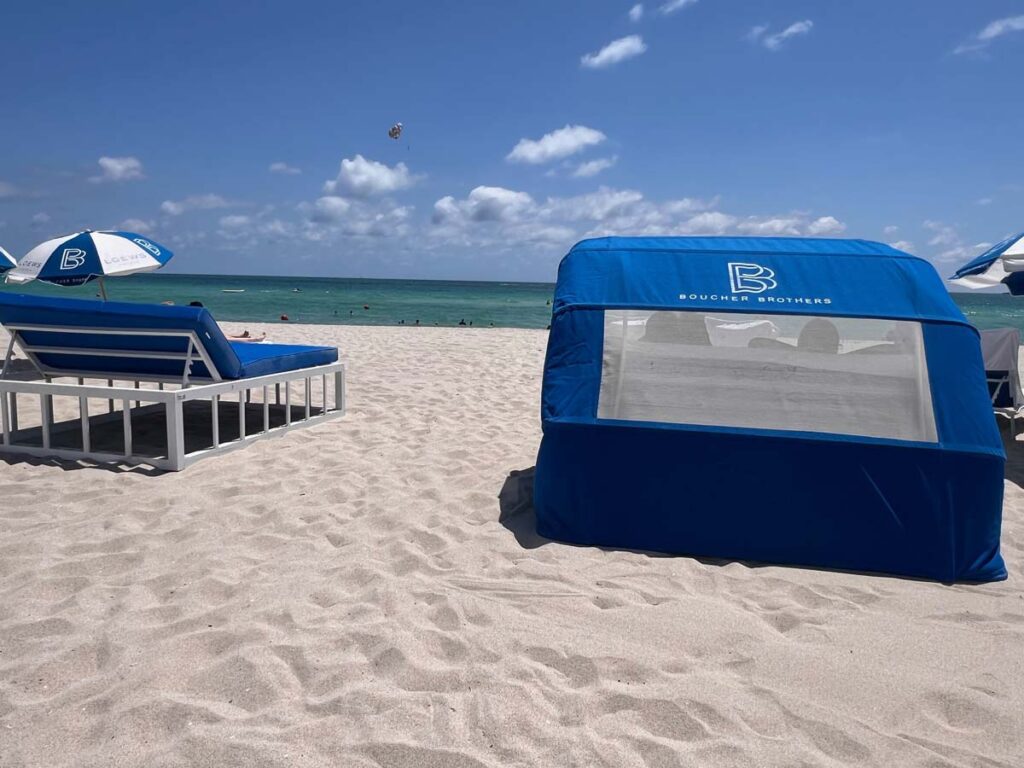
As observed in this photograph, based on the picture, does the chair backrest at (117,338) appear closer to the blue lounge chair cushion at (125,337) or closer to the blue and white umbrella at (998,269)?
the blue lounge chair cushion at (125,337)

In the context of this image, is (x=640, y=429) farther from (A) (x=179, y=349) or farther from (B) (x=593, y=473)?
(A) (x=179, y=349)

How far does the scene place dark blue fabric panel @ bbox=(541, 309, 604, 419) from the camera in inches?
138

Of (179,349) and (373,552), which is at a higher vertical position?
(179,349)

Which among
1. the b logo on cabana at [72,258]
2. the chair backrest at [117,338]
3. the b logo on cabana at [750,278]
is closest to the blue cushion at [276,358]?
the chair backrest at [117,338]

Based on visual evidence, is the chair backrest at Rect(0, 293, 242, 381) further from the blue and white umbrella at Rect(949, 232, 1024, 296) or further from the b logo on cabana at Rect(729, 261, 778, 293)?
the blue and white umbrella at Rect(949, 232, 1024, 296)

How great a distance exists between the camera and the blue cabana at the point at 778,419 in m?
Result: 3.21

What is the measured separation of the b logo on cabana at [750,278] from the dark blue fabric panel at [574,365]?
0.70 m

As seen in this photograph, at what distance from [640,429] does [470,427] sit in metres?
Answer: 2.91

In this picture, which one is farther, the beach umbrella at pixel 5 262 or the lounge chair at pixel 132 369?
the beach umbrella at pixel 5 262

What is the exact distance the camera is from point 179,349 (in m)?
4.99

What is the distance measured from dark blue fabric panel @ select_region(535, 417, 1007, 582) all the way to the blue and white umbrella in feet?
13.2

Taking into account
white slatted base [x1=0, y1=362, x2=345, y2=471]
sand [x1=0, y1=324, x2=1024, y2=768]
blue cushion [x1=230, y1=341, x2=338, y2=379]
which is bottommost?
sand [x1=0, y1=324, x2=1024, y2=768]

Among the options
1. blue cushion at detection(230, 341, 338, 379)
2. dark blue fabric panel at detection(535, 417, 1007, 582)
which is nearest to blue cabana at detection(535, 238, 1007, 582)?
dark blue fabric panel at detection(535, 417, 1007, 582)

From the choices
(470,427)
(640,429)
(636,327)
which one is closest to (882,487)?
(640,429)
